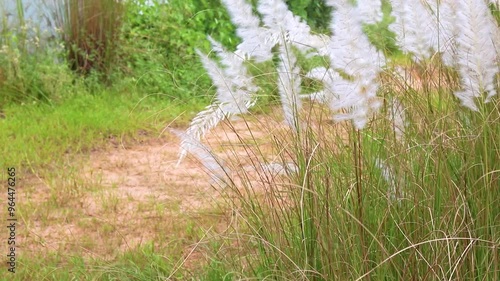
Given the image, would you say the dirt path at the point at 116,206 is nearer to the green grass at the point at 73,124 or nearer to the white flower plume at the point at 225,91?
the green grass at the point at 73,124

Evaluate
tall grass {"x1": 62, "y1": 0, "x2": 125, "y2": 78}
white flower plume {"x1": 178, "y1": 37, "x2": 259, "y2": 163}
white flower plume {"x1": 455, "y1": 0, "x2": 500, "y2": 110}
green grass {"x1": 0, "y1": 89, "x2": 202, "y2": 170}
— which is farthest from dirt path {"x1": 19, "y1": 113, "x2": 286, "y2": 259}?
tall grass {"x1": 62, "y1": 0, "x2": 125, "y2": 78}

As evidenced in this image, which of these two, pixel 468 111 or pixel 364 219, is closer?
pixel 364 219

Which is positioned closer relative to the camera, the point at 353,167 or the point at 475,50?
the point at 475,50

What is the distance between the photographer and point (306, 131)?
2461 millimetres

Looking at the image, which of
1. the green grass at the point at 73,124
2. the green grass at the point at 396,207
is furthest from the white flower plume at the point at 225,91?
the green grass at the point at 73,124

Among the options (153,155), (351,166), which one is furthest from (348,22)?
(153,155)

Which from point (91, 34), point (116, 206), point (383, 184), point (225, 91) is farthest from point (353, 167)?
point (91, 34)

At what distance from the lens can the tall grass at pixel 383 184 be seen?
226 cm

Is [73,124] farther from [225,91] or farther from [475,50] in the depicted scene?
[475,50]

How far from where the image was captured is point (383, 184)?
2492mm

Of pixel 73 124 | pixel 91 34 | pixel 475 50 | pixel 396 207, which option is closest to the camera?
pixel 475 50

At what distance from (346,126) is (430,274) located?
59 centimetres

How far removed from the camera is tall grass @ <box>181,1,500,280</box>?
2.26 meters

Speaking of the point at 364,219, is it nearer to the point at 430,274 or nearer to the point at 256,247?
the point at 430,274
